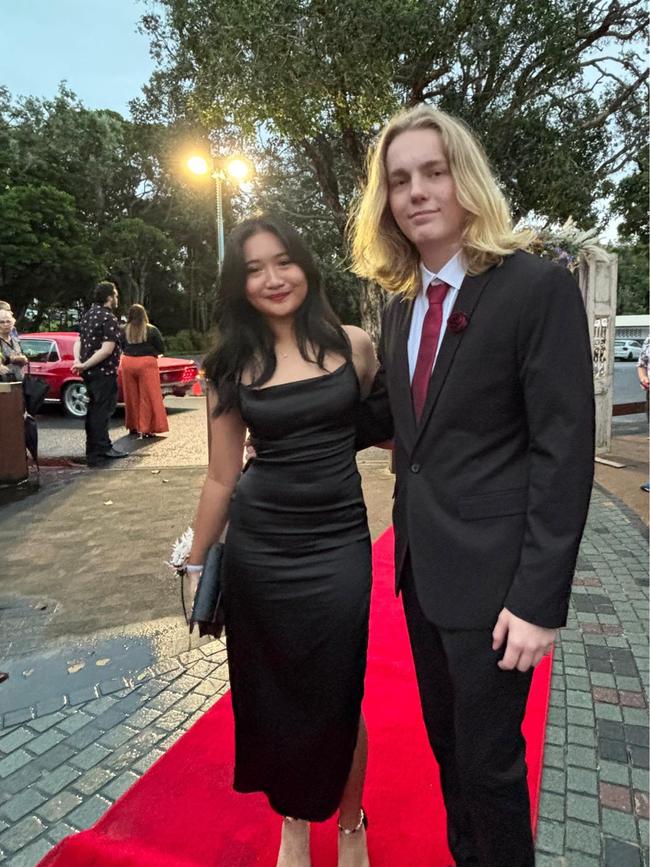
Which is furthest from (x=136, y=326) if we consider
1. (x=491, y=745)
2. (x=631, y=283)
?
(x=631, y=283)

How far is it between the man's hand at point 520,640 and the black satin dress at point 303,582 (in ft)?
1.54

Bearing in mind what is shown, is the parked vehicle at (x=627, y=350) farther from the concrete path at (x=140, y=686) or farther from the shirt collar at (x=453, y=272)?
the shirt collar at (x=453, y=272)

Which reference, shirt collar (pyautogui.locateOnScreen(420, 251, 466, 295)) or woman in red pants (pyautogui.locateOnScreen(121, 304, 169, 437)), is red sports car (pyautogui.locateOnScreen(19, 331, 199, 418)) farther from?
shirt collar (pyautogui.locateOnScreen(420, 251, 466, 295))

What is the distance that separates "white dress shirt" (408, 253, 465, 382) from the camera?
152 cm

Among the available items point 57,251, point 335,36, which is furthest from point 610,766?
point 57,251

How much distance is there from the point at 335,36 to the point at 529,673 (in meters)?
9.61

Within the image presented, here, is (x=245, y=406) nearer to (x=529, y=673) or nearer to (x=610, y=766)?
(x=529, y=673)

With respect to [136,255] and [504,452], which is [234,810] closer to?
[504,452]

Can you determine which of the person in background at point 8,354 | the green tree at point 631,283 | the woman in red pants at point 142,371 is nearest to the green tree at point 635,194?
the woman in red pants at point 142,371

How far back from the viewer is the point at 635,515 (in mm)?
5766

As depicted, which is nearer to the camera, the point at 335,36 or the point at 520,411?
the point at 520,411

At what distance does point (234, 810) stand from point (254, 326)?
5.64 ft

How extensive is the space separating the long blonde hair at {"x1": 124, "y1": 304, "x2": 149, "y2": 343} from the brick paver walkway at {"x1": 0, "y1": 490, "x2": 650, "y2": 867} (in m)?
6.43

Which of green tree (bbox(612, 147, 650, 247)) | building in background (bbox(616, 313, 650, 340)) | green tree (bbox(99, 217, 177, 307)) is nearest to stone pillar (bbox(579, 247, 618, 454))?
green tree (bbox(612, 147, 650, 247))
